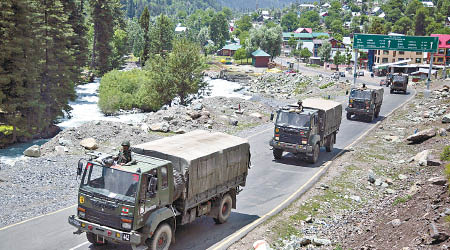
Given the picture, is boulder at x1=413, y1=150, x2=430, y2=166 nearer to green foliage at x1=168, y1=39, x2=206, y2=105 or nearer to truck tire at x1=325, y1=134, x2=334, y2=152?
truck tire at x1=325, y1=134, x2=334, y2=152

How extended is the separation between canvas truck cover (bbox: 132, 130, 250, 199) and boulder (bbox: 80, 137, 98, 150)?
12.0 meters

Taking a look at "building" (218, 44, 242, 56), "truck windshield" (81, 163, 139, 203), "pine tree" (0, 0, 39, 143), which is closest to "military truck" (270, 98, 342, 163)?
"truck windshield" (81, 163, 139, 203)

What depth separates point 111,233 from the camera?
1191cm

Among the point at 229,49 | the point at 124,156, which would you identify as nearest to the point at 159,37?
the point at 229,49

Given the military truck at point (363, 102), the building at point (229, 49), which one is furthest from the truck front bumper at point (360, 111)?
the building at point (229, 49)

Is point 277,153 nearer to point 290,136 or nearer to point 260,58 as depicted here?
point 290,136

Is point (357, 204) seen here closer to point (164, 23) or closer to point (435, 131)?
point (435, 131)

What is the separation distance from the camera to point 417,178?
22812 mm

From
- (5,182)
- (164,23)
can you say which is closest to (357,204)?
(5,182)

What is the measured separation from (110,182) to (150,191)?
113cm

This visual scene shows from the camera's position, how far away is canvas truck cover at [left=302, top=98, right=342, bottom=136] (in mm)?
26422

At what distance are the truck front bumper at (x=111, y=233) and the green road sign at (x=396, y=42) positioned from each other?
58.0 m

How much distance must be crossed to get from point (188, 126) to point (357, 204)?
17245 millimetres

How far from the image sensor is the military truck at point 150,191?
1195 cm
